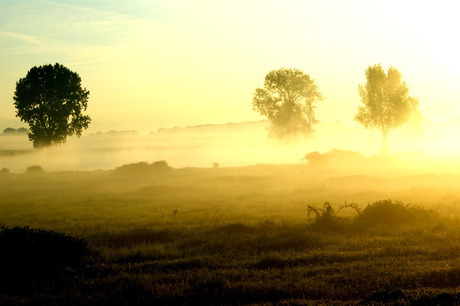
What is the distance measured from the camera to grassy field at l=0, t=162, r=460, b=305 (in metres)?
10.5

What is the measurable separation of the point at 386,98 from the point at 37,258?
6430cm

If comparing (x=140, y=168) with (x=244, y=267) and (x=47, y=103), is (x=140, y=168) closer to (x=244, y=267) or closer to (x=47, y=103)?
(x=47, y=103)

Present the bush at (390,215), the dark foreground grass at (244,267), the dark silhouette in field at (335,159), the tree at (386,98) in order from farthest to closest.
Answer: the tree at (386,98) → the dark silhouette in field at (335,159) → the bush at (390,215) → the dark foreground grass at (244,267)

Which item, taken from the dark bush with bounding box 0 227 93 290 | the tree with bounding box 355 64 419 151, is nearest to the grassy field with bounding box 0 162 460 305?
the dark bush with bounding box 0 227 93 290

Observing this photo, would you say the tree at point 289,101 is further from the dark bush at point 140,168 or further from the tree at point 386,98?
the dark bush at point 140,168

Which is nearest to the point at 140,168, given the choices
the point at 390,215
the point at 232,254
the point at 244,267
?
the point at 390,215

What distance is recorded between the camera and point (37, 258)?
1348 centimetres

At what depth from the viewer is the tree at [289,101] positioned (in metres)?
72.4

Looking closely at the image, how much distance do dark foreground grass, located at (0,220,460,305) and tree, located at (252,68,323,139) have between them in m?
55.2

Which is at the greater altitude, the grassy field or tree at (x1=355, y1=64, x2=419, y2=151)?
tree at (x1=355, y1=64, x2=419, y2=151)

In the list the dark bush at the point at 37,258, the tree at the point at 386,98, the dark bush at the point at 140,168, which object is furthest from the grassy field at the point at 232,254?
the tree at the point at 386,98

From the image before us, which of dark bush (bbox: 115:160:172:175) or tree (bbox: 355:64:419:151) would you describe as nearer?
dark bush (bbox: 115:160:172:175)

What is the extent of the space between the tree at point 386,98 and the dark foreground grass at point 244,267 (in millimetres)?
54122

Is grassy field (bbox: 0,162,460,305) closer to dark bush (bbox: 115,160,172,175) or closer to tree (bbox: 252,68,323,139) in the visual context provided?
dark bush (bbox: 115,160,172,175)
